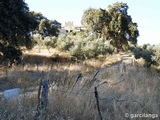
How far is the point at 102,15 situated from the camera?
19328 mm

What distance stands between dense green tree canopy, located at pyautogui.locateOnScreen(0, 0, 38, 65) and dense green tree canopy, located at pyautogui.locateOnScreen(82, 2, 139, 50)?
47.2 ft

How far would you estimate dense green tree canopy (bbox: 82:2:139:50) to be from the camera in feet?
63.5

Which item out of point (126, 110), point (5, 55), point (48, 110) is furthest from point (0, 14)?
point (126, 110)

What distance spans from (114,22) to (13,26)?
16.8m

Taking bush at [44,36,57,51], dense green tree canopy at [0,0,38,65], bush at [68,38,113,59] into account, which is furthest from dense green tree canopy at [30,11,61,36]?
dense green tree canopy at [0,0,38,65]

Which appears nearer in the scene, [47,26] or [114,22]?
[114,22]

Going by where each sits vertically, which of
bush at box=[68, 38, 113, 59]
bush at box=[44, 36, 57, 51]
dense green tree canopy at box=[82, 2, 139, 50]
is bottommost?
bush at box=[68, 38, 113, 59]

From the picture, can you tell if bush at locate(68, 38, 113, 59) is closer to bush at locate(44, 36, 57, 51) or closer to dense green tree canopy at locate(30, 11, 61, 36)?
bush at locate(44, 36, 57, 51)

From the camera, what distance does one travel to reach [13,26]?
6047mm

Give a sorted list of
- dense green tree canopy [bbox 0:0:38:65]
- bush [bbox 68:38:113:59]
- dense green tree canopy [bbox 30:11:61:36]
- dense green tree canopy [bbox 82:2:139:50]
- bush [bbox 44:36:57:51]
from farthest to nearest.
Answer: dense green tree canopy [bbox 30:11:61:36], dense green tree canopy [bbox 82:2:139:50], bush [bbox 44:36:57:51], bush [bbox 68:38:113:59], dense green tree canopy [bbox 0:0:38:65]

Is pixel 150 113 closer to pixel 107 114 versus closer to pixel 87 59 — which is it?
pixel 107 114

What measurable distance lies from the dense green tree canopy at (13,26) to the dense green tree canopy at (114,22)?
1440 cm

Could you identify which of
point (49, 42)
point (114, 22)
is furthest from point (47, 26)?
point (114, 22)

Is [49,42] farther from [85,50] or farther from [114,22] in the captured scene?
[114,22]
